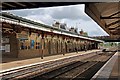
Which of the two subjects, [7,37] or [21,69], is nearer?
[21,69]

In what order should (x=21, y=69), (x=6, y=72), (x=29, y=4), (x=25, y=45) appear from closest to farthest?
(x=29, y=4)
(x=6, y=72)
(x=21, y=69)
(x=25, y=45)

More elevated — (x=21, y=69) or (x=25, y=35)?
(x=25, y=35)

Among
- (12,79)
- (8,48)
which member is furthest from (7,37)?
(12,79)

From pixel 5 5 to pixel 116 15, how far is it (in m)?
12.2

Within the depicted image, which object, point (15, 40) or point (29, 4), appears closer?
point (29, 4)

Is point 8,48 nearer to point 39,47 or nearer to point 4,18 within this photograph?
point 39,47

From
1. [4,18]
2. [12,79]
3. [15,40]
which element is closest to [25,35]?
[15,40]

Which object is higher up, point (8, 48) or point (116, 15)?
point (116, 15)

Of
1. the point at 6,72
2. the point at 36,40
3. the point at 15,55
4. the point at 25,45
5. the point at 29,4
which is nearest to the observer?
the point at 29,4

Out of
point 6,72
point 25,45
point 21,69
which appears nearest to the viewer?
point 6,72

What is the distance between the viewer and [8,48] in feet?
120

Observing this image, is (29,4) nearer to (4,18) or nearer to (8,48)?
(4,18)

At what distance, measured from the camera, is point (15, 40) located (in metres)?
35.5

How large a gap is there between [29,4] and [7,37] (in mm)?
25060
